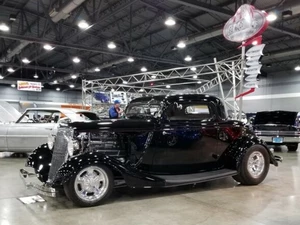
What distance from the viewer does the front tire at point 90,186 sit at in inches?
153

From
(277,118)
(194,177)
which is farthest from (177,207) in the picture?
(277,118)

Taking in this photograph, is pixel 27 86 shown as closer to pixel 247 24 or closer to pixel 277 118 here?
pixel 277 118

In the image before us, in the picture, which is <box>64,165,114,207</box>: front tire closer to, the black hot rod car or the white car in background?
the black hot rod car

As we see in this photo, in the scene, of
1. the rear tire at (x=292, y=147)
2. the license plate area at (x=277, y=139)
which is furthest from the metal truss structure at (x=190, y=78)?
the rear tire at (x=292, y=147)

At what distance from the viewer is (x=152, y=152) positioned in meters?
4.48

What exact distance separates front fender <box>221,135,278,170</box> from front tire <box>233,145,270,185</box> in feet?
0.24

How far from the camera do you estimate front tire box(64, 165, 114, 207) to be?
3887mm

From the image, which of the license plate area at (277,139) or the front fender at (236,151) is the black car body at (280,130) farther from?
the front fender at (236,151)

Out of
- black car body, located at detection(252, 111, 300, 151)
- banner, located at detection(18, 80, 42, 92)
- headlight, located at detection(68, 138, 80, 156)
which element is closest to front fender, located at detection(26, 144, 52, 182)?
headlight, located at detection(68, 138, 80, 156)

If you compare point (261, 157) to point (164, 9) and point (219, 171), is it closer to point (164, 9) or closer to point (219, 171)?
point (219, 171)

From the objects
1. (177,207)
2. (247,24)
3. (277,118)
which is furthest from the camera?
(277,118)

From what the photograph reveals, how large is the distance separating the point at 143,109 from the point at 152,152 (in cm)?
94

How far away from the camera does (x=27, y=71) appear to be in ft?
94.2

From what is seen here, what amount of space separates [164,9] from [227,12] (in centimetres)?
342
